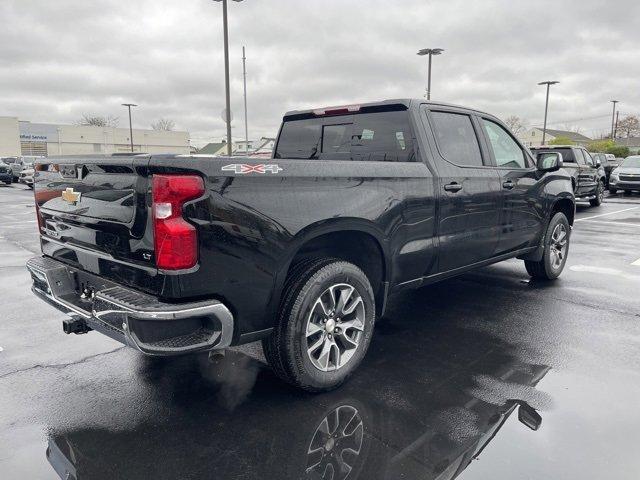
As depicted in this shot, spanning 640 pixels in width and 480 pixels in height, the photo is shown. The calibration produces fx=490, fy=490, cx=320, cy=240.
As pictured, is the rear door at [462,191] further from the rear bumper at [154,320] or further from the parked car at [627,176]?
the parked car at [627,176]

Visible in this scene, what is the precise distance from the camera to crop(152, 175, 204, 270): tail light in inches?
95.2

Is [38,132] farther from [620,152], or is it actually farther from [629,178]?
[620,152]

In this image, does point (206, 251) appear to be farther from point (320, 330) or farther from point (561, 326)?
point (561, 326)

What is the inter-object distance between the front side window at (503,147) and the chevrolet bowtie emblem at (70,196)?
141 inches

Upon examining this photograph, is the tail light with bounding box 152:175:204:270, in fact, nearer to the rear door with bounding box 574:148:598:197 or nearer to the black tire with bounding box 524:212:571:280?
the black tire with bounding box 524:212:571:280

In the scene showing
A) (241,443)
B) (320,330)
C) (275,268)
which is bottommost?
(241,443)

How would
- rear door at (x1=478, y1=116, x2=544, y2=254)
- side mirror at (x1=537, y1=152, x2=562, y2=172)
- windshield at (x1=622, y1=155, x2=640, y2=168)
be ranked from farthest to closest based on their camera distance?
windshield at (x1=622, y1=155, x2=640, y2=168), side mirror at (x1=537, y1=152, x2=562, y2=172), rear door at (x1=478, y1=116, x2=544, y2=254)

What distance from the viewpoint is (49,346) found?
13.3ft

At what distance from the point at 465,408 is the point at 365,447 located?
30.3 inches

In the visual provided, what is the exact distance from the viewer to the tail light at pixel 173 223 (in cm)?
242

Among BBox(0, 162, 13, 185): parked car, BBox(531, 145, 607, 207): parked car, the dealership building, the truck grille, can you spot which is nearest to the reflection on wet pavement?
BBox(531, 145, 607, 207): parked car

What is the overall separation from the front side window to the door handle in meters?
0.92

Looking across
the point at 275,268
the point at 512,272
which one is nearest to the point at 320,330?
the point at 275,268

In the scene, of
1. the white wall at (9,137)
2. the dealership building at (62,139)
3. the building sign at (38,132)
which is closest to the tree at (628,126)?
the dealership building at (62,139)
